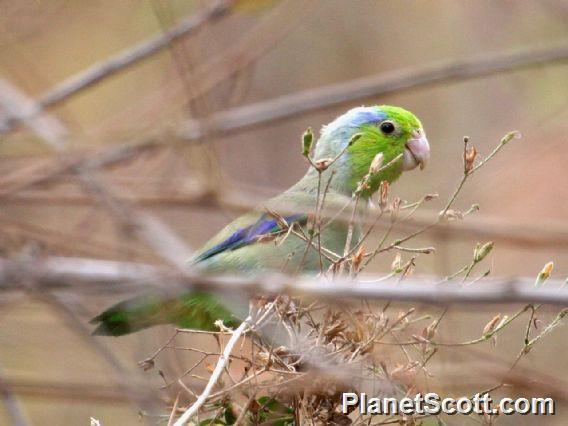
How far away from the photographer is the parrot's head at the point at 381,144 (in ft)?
14.9

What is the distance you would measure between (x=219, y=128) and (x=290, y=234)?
503mm

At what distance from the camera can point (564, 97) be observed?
6.66m

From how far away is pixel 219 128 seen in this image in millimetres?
3883

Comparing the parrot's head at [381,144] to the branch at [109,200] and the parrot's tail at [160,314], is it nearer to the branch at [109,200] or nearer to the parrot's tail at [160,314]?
the parrot's tail at [160,314]

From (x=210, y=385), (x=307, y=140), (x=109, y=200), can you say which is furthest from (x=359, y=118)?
(x=210, y=385)

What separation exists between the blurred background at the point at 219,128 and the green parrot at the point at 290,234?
6.7 inches

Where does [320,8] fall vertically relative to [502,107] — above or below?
above

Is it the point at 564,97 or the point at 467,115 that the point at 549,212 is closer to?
the point at 564,97

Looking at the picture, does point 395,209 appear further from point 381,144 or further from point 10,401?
point 381,144

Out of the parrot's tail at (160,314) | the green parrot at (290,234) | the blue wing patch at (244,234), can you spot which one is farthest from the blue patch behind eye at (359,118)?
the parrot's tail at (160,314)

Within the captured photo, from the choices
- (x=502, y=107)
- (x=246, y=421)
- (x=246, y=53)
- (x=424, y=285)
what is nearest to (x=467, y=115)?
(x=502, y=107)

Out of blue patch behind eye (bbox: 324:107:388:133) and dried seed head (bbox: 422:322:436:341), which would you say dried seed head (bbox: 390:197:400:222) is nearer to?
dried seed head (bbox: 422:322:436:341)

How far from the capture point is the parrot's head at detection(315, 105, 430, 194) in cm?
455

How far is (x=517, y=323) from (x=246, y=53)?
2.65 metres
